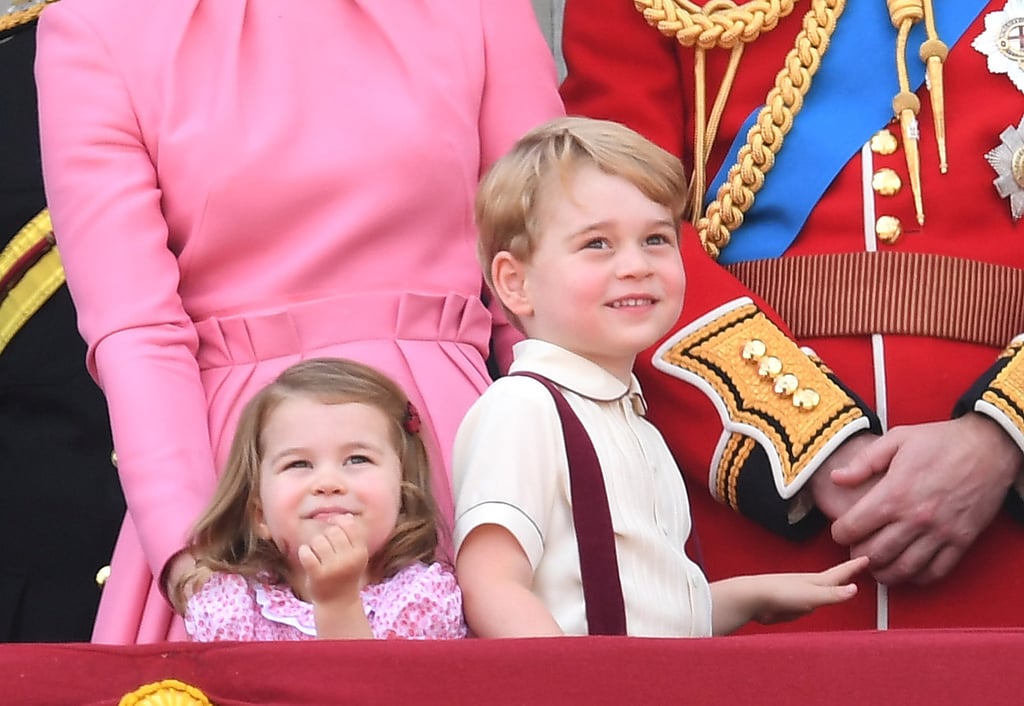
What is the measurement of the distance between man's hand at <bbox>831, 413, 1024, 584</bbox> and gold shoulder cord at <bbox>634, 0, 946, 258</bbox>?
0.30m

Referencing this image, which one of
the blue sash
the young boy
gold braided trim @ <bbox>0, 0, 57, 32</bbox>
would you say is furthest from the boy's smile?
gold braided trim @ <bbox>0, 0, 57, 32</bbox>

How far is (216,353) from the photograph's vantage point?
2129mm

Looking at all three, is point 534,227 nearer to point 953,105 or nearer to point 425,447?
point 425,447

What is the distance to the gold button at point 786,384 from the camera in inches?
83.7

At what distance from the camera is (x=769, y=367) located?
215cm

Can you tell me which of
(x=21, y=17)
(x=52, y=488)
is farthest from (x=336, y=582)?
(x=21, y=17)

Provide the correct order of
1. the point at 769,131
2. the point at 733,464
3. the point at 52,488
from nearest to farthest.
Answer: the point at 733,464, the point at 769,131, the point at 52,488

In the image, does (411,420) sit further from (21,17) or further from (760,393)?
(21,17)

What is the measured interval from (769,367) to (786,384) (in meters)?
0.03

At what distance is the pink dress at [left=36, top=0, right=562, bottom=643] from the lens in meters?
2.07

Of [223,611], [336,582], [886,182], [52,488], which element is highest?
[886,182]

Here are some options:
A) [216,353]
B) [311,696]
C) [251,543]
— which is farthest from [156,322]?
[311,696]

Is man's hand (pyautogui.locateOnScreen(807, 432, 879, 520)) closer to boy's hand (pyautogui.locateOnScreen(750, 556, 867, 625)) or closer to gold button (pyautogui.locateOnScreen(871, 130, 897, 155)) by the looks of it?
boy's hand (pyautogui.locateOnScreen(750, 556, 867, 625))

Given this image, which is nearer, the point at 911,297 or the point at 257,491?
the point at 257,491
